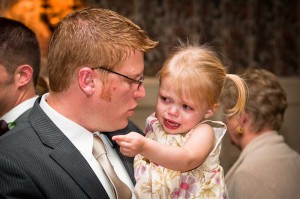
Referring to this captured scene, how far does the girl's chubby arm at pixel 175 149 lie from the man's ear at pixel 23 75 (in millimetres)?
948

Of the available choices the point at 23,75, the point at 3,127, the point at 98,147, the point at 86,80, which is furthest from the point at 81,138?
the point at 23,75

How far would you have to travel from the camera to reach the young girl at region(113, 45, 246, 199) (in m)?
2.24

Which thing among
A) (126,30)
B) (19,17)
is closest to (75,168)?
(126,30)

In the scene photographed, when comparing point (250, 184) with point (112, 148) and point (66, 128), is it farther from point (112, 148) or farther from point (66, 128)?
point (66, 128)

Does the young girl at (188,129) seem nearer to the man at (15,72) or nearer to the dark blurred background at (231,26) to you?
the man at (15,72)

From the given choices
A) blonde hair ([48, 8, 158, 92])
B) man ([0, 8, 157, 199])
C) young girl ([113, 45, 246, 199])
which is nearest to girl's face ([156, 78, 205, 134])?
young girl ([113, 45, 246, 199])

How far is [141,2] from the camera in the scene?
5.32 metres

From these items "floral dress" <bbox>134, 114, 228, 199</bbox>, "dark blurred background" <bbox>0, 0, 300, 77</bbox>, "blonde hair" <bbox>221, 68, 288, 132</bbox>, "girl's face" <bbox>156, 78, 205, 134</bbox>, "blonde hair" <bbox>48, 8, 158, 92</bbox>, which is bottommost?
"dark blurred background" <bbox>0, 0, 300, 77</bbox>

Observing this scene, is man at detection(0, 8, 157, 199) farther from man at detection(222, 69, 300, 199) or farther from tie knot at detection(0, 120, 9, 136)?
man at detection(222, 69, 300, 199)

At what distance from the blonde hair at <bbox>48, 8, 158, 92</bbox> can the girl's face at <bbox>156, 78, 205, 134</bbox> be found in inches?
8.4

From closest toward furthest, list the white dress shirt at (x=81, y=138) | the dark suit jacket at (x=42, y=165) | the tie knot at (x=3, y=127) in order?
the dark suit jacket at (x=42, y=165)
the white dress shirt at (x=81, y=138)
the tie knot at (x=3, y=127)

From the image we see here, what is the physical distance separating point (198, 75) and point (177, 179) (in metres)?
0.38

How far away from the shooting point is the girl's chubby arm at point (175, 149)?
6.45ft

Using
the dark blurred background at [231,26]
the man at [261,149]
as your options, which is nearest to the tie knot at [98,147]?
the man at [261,149]
